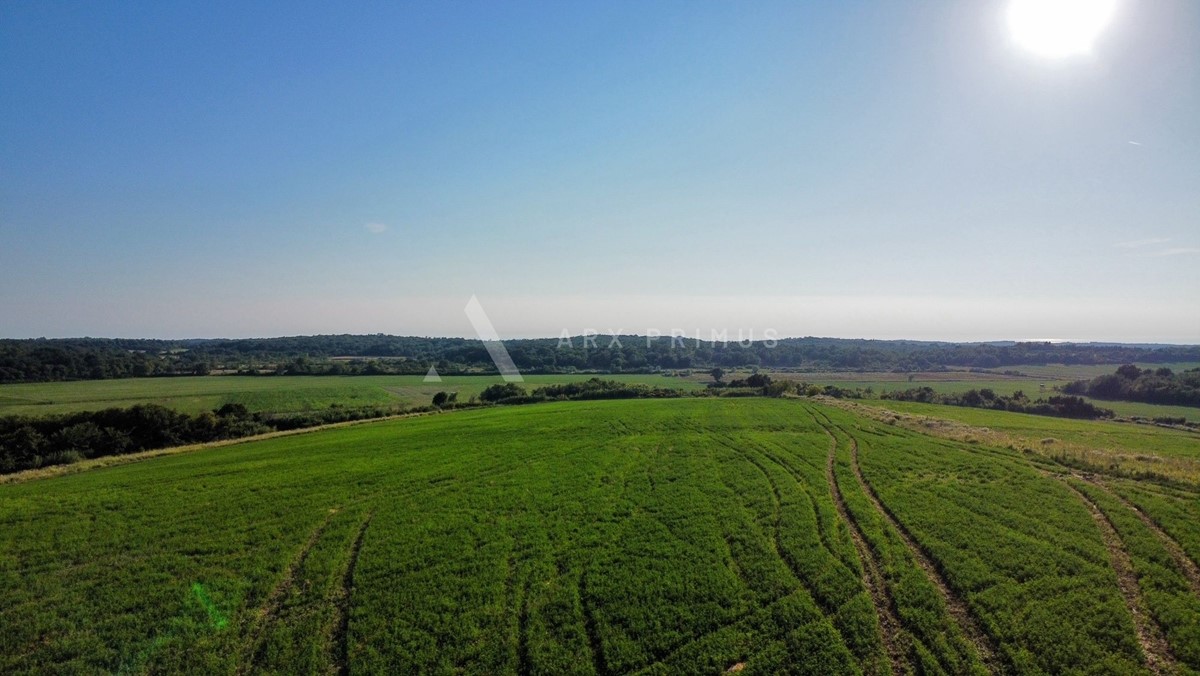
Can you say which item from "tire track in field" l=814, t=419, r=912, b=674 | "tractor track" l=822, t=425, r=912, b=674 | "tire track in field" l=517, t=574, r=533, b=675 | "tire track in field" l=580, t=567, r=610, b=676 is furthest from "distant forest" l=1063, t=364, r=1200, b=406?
"tire track in field" l=517, t=574, r=533, b=675

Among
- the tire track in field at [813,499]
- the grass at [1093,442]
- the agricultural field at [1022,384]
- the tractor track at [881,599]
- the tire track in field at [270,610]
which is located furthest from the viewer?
the agricultural field at [1022,384]

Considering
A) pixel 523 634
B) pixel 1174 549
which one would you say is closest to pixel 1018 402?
pixel 1174 549

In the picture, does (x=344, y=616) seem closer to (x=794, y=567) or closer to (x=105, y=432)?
(x=794, y=567)

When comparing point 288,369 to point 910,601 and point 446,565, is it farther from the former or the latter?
point 910,601

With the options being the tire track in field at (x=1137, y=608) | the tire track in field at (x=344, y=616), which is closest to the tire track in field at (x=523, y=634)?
the tire track in field at (x=344, y=616)

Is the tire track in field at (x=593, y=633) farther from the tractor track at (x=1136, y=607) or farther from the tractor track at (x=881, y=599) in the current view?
the tractor track at (x=1136, y=607)

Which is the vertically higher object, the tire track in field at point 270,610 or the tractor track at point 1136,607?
the tractor track at point 1136,607

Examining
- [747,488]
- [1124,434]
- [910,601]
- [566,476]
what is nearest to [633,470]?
[566,476]
